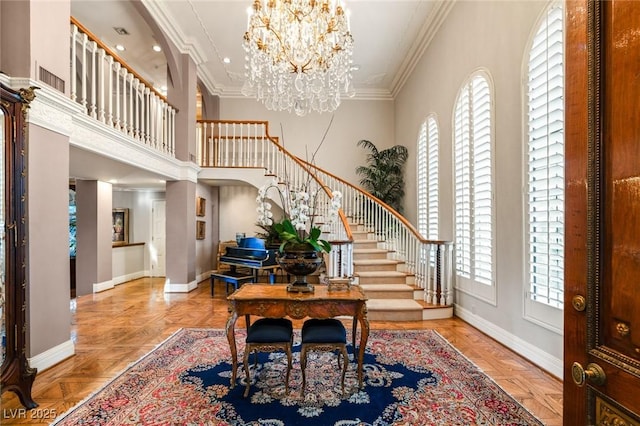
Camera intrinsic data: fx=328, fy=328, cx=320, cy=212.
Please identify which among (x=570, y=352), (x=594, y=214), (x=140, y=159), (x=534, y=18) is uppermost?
(x=534, y=18)

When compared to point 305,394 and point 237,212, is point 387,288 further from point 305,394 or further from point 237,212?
point 237,212

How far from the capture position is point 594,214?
Result: 0.84 meters

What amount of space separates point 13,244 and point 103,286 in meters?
5.14

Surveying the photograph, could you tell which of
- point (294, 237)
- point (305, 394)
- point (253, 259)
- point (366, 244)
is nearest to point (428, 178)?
point (366, 244)

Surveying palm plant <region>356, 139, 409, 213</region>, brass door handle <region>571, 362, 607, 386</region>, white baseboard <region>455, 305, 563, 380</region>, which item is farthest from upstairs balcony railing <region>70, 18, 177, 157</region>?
white baseboard <region>455, 305, 563, 380</region>

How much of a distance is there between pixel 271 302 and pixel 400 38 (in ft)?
19.9

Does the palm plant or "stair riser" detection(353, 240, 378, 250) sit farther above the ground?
the palm plant

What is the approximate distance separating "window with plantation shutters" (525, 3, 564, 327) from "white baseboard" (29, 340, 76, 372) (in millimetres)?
4573

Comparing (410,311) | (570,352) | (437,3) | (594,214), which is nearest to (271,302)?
(570,352)

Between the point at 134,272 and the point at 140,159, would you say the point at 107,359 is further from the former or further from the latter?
the point at 134,272

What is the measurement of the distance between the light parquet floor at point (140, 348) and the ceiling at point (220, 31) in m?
2.31

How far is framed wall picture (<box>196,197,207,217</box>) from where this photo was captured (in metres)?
7.52

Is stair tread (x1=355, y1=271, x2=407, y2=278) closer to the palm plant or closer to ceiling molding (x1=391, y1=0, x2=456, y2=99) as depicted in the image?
the palm plant

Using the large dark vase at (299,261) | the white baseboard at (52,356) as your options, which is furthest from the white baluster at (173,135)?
the large dark vase at (299,261)
